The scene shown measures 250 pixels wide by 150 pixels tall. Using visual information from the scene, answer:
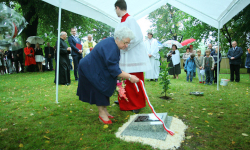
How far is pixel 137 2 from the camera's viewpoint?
16.9ft

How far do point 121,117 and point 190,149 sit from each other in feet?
5.41

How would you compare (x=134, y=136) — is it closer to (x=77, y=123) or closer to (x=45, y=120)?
(x=77, y=123)

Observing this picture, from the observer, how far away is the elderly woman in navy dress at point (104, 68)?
2887 millimetres

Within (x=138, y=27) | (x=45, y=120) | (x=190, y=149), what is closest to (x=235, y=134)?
(x=190, y=149)

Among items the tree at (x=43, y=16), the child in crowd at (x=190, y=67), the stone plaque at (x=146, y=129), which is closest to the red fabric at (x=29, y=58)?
the tree at (x=43, y=16)

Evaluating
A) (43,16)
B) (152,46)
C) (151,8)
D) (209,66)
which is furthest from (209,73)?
(43,16)

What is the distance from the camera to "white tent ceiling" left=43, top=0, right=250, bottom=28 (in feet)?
14.2

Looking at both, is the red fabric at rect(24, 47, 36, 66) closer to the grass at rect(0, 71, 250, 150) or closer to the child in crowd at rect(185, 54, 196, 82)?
the grass at rect(0, 71, 250, 150)

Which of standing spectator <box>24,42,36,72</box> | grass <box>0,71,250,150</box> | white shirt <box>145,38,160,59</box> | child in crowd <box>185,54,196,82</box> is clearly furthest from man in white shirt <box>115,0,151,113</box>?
standing spectator <box>24,42,36,72</box>

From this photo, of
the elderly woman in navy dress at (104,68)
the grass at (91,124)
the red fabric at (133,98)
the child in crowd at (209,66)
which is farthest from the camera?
the child in crowd at (209,66)

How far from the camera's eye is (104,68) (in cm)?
301

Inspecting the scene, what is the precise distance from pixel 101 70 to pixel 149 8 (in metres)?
3.67

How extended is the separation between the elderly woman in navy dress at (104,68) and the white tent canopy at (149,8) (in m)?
1.80

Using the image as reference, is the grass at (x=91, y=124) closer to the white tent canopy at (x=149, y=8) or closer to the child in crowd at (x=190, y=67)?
the white tent canopy at (x=149, y=8)
